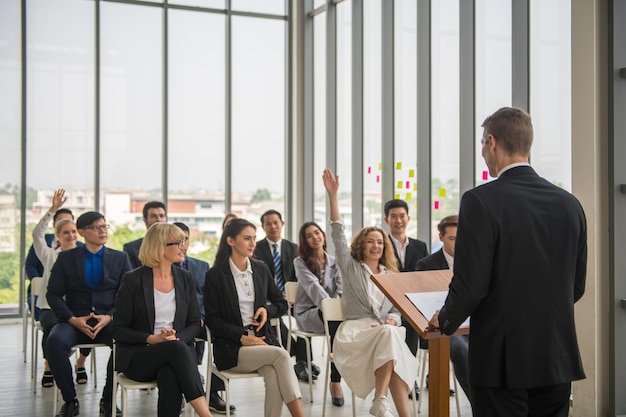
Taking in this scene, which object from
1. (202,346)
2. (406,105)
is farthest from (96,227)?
(406,105)

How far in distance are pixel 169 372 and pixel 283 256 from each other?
3.01m

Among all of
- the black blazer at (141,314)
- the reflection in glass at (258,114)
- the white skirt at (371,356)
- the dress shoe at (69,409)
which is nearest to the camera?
the black blazer at (141,314)

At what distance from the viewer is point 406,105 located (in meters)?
7.61

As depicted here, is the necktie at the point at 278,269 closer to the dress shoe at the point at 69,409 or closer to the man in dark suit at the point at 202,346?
the man in dark suit at the point at 202,346

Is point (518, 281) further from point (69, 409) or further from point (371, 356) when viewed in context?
point (69, 409)

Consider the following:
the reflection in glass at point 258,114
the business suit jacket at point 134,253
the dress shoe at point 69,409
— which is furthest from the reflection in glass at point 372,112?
the dress shoe at point 69,409

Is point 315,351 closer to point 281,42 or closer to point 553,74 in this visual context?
point 553,74

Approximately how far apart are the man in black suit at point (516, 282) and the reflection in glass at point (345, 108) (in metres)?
6.40

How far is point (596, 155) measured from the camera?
4723 mm

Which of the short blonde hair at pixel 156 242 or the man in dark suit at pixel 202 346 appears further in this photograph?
the man in dark suit at pixel 202 346

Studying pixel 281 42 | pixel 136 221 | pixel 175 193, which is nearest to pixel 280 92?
pixel 281 42

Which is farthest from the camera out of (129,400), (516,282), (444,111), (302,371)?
(444,111)

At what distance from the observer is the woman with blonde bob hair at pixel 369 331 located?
14.8 ft

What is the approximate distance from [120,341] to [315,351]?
3.30 m
